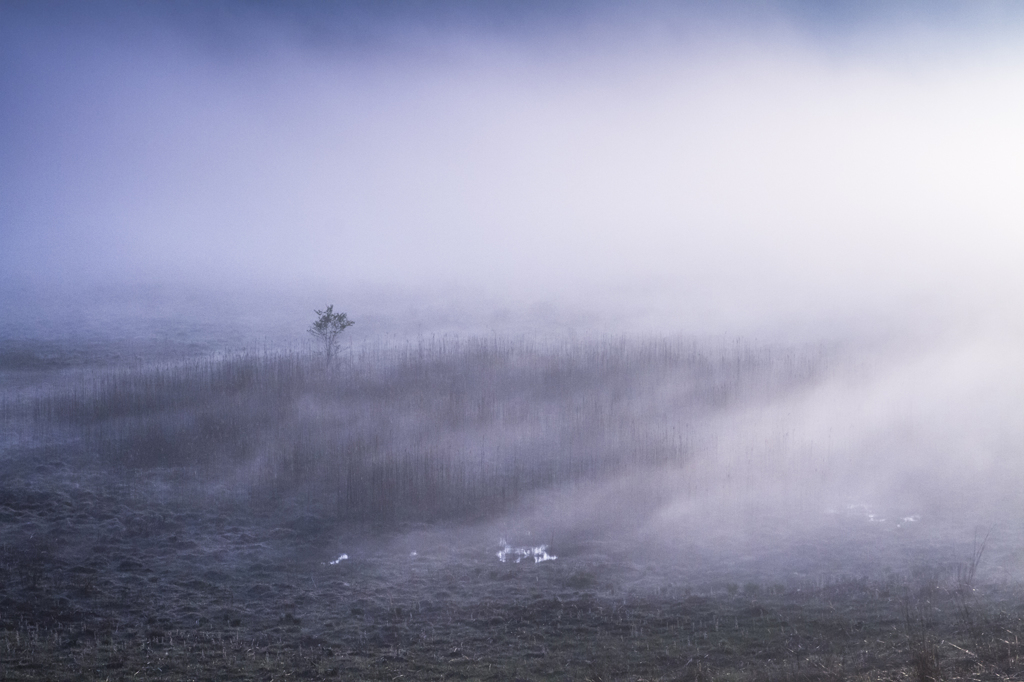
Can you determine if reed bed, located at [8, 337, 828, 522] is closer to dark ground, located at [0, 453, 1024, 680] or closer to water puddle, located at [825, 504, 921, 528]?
dark ground, located at [0, 453, 1024, 680]

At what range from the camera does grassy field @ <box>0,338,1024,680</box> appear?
1703 centimetres

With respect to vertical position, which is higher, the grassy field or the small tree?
the small tree

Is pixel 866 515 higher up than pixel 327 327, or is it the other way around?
pixel 327 327

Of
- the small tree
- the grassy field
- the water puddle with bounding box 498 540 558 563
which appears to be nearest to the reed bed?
the grassy field

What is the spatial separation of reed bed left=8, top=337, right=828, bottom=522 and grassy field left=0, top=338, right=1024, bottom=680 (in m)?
0.17

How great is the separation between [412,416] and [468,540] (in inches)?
529

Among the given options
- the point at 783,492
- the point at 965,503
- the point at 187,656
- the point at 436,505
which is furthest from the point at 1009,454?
the point at 187,656

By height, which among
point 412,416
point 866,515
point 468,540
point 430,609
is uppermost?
point 412,416

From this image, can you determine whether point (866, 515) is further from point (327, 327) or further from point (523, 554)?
point (327, 327)

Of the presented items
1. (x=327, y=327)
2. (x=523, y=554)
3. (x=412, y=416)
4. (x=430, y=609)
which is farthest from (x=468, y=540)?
(x=327, y=327)

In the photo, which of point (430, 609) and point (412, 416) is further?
point (412, 416)

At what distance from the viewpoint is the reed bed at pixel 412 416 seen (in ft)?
95.1

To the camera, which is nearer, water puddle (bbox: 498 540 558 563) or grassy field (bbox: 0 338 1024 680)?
grassy field (bbox: 0 338 1024 680)

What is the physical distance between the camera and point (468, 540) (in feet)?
79.6
